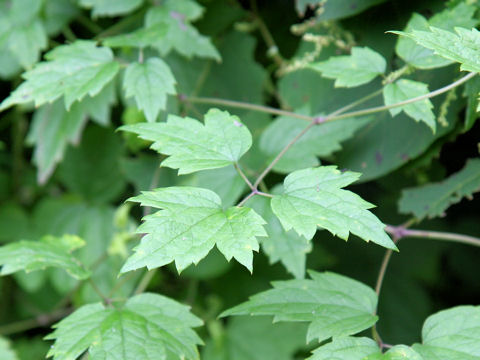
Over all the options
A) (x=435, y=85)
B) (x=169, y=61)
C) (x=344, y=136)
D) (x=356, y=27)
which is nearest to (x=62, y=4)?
(x=169, y=61)

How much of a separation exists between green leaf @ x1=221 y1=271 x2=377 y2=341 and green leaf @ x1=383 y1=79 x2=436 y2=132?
1.18 feet

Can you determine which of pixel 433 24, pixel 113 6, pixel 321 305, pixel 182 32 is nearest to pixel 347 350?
pixel 321 305

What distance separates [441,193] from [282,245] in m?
0.46

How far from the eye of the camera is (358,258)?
210cm

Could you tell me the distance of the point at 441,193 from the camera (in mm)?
1323

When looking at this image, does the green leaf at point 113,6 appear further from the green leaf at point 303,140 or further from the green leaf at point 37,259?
the green leaf at point 37,259

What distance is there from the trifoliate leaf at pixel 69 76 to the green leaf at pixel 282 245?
1.49ft

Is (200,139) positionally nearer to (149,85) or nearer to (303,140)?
(149,85)

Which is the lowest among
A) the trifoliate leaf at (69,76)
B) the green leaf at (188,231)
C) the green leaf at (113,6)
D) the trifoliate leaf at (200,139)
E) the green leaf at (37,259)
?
the green leaf at (37,259)

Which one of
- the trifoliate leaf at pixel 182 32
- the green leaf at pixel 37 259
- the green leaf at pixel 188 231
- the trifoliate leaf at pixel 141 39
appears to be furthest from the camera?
the trifoliate leaf at pixel 182 32

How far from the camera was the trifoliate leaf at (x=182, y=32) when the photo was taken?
1492 mm

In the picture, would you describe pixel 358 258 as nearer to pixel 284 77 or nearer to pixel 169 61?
pixel 284 77

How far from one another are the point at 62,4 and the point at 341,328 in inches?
59.2

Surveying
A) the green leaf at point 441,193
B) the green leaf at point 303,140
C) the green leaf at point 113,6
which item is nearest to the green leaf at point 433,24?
the green leaf at point 303,140
